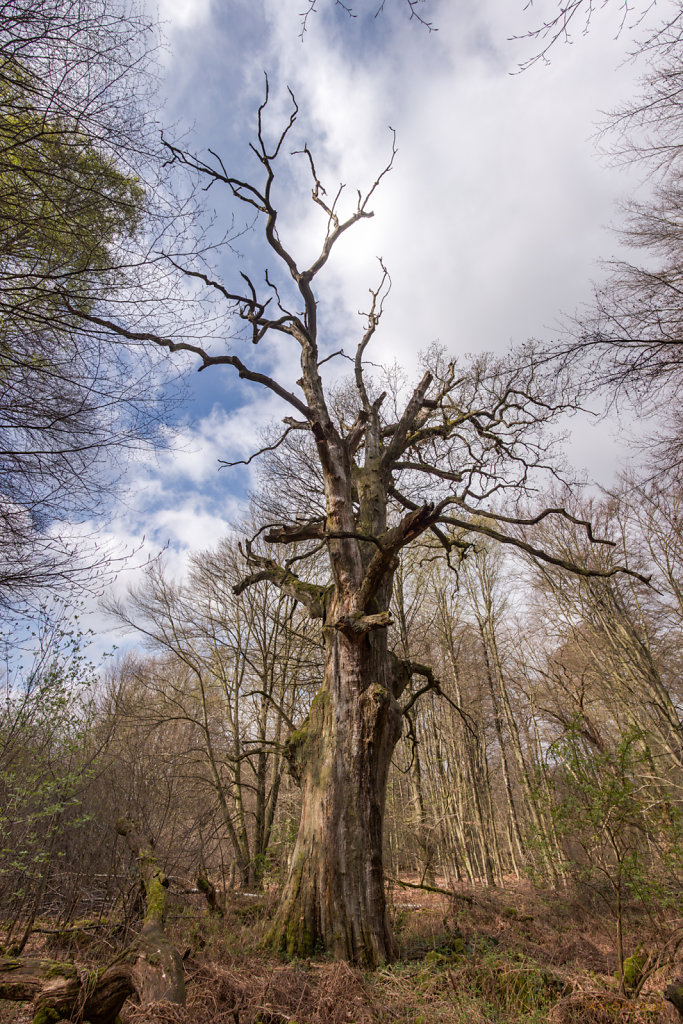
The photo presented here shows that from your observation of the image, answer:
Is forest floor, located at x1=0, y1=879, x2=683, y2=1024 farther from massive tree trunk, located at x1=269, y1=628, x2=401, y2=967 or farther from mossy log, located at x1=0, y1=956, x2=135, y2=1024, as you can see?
massive tree trunk, located at x1=269, y1=628, x2=401, y2=967

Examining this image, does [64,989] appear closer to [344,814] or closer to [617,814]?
[344,814]

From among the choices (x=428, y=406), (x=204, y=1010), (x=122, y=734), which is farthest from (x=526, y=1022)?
(x=122, y=734)

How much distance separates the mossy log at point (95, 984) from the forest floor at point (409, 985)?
11cm

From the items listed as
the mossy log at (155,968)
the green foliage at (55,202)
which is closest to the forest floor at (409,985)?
the mossy log at (155,968)

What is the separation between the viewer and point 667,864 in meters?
4.74

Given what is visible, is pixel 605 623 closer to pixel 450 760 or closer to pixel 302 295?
pixel 450 760

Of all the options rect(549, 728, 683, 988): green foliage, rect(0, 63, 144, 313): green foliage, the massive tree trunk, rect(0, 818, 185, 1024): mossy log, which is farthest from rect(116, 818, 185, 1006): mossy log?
rect(0, 63, 144, 313): green foliage

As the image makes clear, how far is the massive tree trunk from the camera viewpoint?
3.77 m

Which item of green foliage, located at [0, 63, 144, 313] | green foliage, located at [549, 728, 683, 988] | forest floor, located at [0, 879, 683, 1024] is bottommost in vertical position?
forest floor, located at [0, 879, 683, 1024]

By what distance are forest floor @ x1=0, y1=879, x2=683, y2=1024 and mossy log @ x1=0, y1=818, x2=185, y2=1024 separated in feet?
0.35

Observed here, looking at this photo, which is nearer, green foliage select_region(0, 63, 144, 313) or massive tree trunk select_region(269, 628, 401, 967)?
green foliage select_region(0, 63, 144, 313)

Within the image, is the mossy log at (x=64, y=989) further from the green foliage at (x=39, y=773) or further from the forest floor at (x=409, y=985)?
the green foliage at (x=39, y=773)

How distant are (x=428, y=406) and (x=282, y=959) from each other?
21.5ft

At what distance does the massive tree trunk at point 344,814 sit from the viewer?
3766 mm
